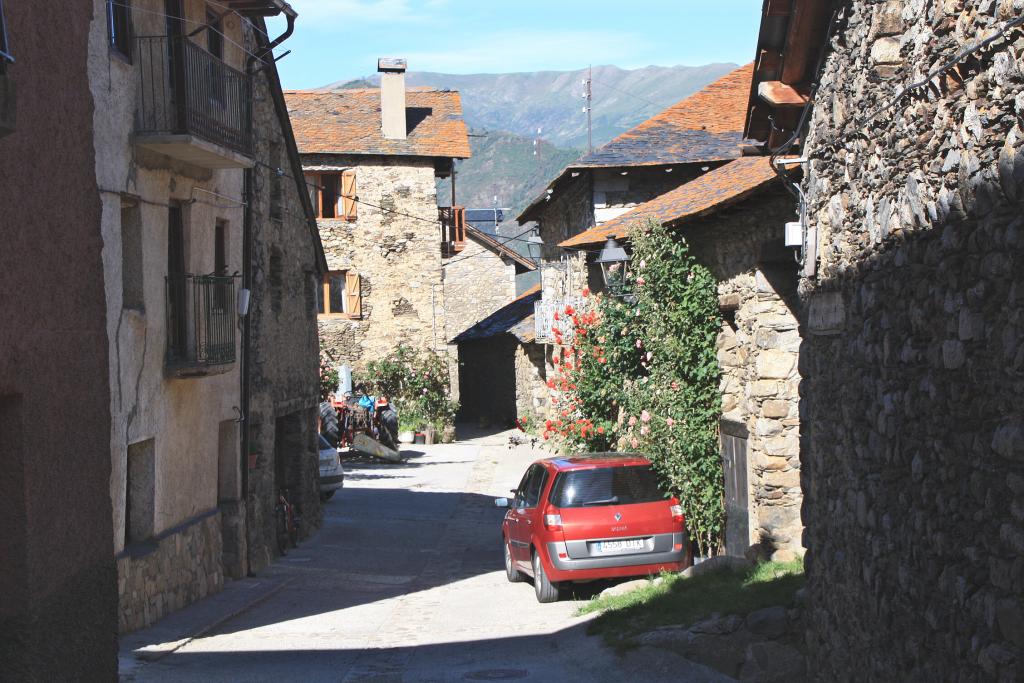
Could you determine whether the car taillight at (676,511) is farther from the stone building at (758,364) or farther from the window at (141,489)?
the window at (141,489)

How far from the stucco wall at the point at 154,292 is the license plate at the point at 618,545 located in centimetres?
484

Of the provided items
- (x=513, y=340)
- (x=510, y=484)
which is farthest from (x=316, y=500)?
(x=513, y=340)

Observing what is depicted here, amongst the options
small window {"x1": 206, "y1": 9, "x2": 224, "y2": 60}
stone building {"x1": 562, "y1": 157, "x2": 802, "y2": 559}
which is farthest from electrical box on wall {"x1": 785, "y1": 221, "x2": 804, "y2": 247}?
small window {"x1": 206, "y1": 9, "x2": 224, "y2": 60}

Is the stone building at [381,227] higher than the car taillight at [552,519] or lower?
higher

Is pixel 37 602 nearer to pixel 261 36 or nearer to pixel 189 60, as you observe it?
pixel 189 60

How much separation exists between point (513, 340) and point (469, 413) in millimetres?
5510

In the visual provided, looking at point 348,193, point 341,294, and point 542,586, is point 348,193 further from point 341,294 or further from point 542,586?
point 542,586

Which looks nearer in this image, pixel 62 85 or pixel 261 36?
pixel 62 85

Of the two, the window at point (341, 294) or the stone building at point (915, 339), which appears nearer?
the stone building at point (915, 339)

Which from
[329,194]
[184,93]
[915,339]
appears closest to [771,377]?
[915,339]

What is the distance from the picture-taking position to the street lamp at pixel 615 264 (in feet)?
51.2

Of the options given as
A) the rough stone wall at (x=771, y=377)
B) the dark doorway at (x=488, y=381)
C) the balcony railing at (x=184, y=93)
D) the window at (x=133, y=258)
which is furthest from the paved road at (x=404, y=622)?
the dark doorway at (x=488, y=381)

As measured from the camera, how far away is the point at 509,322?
3922cm

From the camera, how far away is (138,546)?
12.5m
